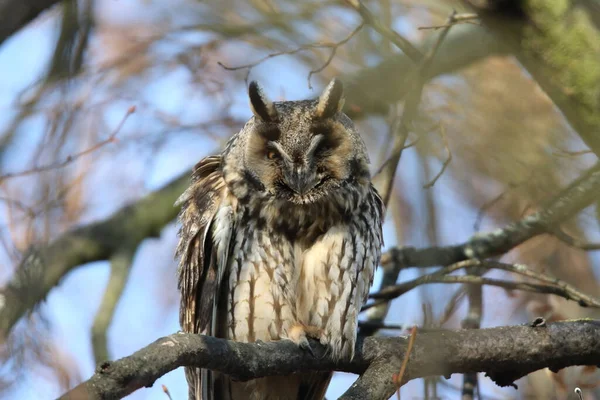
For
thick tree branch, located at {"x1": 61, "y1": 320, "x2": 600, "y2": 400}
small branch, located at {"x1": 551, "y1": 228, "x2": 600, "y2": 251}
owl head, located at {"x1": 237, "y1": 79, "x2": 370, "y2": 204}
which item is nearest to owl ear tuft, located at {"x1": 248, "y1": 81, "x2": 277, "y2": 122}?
owl head, located at {"x1": 237, "y1": 79, "x2": 370, "y2": 204}

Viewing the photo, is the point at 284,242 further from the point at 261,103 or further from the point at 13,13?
the point at 13,13

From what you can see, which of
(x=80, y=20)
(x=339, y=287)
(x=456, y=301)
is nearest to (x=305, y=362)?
(x=339, y=287)

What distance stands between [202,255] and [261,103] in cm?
63

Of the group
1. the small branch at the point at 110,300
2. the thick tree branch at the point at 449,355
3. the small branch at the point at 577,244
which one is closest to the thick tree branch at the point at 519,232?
the small branch at the point at 577,244

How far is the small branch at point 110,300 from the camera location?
121 inches

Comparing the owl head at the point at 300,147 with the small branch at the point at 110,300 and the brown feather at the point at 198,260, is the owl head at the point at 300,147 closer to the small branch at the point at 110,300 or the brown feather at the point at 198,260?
the brown feather at the point at 198,260

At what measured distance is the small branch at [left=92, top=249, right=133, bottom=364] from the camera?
10.1ft

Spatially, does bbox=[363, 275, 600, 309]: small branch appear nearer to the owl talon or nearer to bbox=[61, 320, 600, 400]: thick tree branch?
bbox=[61, 320, 600, 400]: thick tree branch

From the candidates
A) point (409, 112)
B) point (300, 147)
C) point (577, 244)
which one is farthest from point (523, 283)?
point (300, 147)

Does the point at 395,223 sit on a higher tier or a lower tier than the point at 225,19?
lower

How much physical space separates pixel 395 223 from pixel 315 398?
831 millimetres

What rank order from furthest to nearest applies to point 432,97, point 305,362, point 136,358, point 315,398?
1. point 432,97
2. point 315,398
3. point 305,362
4. point 136,358

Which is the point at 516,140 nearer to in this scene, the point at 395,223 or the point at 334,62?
the point at 395,223

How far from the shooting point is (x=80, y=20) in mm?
2010
